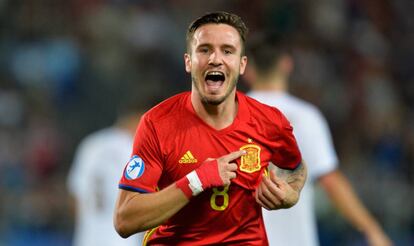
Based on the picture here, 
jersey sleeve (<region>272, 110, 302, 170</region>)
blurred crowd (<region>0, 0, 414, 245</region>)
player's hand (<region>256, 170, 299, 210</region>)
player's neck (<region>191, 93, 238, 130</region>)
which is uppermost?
blurred crowd (<region>0, 0, 414, 245</region>)

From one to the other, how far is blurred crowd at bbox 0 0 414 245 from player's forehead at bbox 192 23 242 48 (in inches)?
261

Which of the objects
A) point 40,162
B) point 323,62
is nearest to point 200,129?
point 40,162

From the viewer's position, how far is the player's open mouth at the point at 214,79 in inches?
169

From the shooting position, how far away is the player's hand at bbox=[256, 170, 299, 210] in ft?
13.7

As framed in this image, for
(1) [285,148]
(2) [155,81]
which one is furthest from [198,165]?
(2) [155,81]

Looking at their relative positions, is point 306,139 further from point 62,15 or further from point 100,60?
point 62,15

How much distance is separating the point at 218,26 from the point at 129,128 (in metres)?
3.56

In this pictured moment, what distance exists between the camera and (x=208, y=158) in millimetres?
4246

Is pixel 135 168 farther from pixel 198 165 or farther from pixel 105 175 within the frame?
pixel 105 175

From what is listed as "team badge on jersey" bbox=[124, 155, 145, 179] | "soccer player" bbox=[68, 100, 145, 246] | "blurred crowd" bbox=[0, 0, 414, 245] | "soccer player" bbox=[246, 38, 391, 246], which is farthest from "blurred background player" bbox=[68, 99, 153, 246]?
"team badge on jersey" bbox=[124, 155, 145, 179]

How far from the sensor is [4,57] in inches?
519

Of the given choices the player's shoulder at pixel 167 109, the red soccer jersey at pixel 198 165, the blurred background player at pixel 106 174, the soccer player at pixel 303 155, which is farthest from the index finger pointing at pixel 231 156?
the blurred background player at pixel 106 174

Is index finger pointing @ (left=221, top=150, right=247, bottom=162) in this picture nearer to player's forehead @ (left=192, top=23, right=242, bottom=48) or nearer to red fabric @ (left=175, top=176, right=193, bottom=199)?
red fabric @ (left=175, top=176, right=193, bottom=199)

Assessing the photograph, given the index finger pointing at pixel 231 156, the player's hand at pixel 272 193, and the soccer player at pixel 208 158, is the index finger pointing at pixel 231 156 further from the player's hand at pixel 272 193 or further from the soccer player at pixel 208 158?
the player's hand at pixel 272 193
